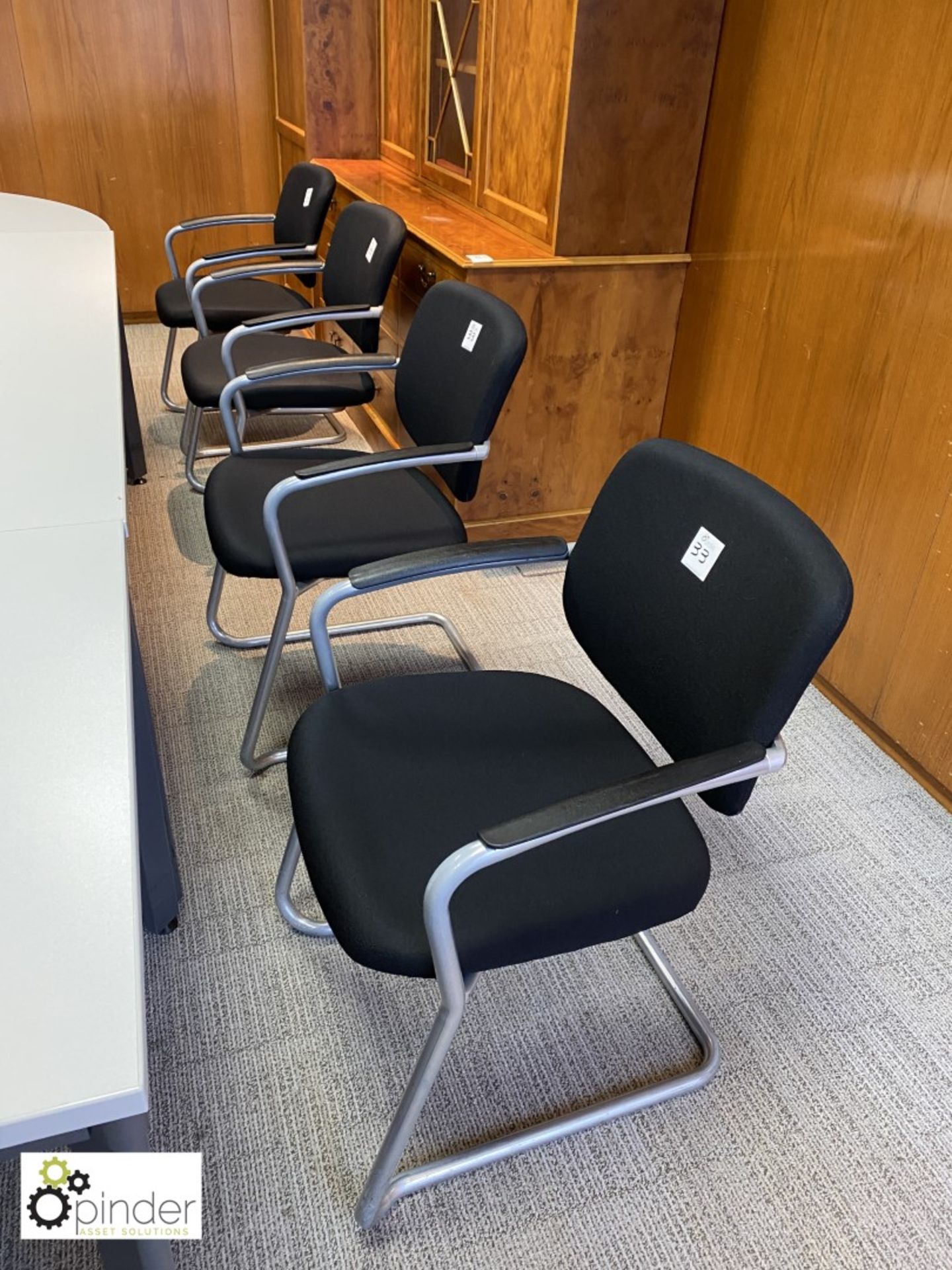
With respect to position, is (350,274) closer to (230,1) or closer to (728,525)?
(728,525)

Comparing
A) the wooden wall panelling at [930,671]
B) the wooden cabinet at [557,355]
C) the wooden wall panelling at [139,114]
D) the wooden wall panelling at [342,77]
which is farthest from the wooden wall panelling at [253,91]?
the wooden wall panelling at [930,671]

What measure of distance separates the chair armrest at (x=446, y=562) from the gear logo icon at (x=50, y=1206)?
29.9 inches

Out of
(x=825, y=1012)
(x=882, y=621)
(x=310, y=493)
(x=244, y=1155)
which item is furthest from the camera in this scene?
(x=882, y=621)

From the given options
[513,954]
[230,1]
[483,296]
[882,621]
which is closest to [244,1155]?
[513,954]

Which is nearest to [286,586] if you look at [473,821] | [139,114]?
[473,821]

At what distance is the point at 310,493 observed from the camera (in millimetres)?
1882

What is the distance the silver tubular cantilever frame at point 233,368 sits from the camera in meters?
2.39

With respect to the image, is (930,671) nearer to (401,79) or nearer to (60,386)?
(60,386)

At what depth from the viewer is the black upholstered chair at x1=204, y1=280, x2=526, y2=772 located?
165 cm

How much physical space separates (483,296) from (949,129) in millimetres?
869

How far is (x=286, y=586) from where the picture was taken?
168cm

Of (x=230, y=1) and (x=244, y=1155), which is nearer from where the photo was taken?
(x=244, y=1155)

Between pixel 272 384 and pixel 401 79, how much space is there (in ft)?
5.24

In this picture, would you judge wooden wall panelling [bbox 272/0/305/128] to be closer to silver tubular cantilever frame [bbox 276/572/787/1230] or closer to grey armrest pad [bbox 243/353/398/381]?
grey armrest pad [bbox 243/353/398/381]
